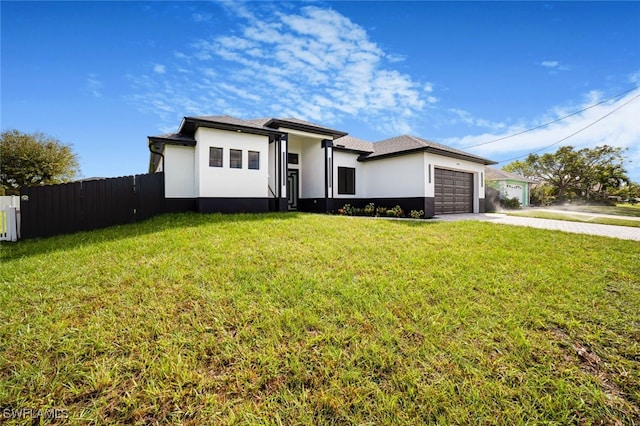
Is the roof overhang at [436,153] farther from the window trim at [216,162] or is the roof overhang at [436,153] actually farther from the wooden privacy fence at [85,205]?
the wooden privacy fence at [85,205]

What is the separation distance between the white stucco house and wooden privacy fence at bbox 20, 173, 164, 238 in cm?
118

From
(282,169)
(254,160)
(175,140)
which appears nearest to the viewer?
(175,140)

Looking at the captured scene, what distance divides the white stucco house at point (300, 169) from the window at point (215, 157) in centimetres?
4

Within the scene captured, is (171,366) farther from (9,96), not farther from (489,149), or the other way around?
(489,149)

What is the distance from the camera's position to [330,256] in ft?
16.7

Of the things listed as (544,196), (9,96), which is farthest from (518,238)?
(544,196)

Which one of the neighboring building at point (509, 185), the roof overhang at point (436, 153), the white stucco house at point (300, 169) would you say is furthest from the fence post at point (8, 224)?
the neighboring building at point (509, 185)

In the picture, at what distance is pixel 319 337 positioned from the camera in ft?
9.16

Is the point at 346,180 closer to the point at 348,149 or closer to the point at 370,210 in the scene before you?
the point at 348,149

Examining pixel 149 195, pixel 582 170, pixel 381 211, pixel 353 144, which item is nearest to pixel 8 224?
pixel 149 195

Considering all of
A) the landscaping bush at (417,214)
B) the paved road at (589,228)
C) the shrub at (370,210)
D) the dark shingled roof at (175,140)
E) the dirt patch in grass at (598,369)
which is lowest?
the dirt patch in grass at (598,369)

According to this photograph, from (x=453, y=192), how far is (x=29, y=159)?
3393cm

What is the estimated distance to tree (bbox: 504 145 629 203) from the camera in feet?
84.0

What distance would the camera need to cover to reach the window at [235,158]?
34.9 ft
